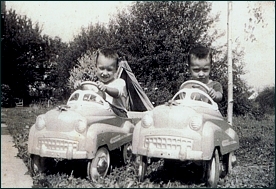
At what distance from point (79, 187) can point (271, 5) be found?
12.0 feet

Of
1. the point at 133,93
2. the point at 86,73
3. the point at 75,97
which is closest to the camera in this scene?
the point at 75,97

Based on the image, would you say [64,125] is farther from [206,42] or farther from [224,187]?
[206,42]

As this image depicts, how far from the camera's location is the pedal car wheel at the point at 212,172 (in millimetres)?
4055

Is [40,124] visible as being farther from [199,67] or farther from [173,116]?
[199,67]

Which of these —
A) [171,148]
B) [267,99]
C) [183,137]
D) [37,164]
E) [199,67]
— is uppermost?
[267,99]

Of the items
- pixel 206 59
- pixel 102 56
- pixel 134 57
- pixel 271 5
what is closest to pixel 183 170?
pixel 206 59

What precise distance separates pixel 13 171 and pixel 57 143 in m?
0.91

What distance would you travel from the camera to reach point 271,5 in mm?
5293

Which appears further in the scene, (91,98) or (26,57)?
(26,57)

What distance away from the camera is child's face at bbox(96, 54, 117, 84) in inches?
217

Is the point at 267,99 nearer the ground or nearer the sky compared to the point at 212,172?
nearer the sky

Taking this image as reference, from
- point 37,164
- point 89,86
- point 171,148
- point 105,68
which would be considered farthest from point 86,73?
point 171,148

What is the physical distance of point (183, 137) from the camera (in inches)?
155

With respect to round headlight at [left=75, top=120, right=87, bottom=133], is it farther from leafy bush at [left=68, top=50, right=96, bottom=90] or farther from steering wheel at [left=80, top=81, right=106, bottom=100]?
leafy bush at [left=68, top=50, right=96, bottom=90]
